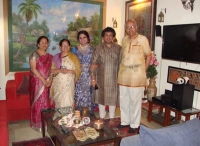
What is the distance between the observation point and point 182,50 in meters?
3.04

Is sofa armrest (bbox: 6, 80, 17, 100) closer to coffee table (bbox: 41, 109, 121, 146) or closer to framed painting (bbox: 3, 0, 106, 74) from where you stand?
framed painting (bbox: 3, 0, 106, 74)

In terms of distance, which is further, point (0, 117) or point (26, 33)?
point (26, 33)

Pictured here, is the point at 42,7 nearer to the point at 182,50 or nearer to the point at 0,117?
the point at 0,117

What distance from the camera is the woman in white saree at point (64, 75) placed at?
108 inches

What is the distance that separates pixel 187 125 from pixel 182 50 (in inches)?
82.7

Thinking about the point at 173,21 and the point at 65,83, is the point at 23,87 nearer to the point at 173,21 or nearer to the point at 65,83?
the point at 65,83

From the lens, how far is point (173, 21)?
3287 mm

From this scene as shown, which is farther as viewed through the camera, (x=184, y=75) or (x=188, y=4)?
(x=184, y=75)

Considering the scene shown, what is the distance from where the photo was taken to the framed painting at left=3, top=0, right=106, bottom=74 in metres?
3.59

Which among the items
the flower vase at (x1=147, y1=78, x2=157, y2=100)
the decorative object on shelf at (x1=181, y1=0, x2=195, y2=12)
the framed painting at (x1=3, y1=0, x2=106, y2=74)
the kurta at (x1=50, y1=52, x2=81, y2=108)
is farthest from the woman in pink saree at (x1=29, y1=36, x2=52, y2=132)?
the decorative object on shelf at (x1=181, y1=0, x2=195, y2=12)

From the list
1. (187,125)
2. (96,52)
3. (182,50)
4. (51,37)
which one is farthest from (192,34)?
(51,37)

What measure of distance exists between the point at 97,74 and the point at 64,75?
0.47m

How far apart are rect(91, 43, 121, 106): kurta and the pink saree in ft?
2.07

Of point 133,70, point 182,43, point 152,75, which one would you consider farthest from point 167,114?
point 182,43
